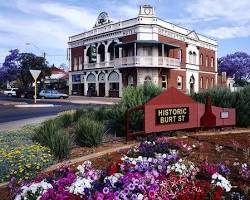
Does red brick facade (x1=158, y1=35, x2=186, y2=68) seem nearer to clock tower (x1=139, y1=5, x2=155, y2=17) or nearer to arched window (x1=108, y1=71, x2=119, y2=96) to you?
clock tower (x1=139, y1=5, x2=155, y2=17)

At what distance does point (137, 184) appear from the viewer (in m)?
4.04

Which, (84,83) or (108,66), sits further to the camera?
(84,83)

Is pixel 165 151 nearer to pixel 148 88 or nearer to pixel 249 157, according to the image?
pixel 249 157

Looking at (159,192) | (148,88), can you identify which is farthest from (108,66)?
(159,192)

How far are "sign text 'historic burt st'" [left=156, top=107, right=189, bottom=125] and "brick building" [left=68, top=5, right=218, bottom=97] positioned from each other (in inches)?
1191

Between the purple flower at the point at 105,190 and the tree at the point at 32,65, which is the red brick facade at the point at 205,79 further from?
the purple flower at the point at 105,190

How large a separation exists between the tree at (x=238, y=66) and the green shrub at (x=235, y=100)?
78.7 metres

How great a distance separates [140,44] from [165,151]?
41093mm

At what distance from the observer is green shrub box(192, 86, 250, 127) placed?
39.1 feet

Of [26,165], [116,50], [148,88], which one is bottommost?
[26,165]

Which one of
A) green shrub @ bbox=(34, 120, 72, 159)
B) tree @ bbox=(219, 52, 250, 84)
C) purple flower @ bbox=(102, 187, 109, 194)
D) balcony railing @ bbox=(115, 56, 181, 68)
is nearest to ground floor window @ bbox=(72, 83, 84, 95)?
balcony railing @ bbox=(115, 56, 181, 68)

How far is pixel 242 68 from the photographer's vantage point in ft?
294

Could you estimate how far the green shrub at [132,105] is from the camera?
389 inches

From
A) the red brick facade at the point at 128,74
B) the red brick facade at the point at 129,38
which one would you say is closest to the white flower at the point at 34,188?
the red brick facade at the point at 128,74
